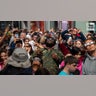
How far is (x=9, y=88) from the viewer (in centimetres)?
496

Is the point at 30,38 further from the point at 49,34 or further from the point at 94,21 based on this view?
the point at 94,21

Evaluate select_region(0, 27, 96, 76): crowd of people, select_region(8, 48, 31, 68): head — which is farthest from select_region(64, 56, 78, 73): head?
select_region(8, 48, 31, 68): head

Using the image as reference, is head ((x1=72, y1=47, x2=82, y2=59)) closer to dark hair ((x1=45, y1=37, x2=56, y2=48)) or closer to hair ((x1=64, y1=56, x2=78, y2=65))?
hair ((x1=64, y1=56, x2=78, y2=65))

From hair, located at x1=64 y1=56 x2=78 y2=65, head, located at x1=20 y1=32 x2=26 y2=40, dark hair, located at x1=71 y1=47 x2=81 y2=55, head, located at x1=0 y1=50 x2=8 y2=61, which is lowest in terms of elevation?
hair, located at x1=64 y1=56 x2=78 y2=65

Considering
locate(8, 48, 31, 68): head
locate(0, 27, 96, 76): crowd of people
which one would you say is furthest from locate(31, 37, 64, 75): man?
locate(8, 48, 31, 68): head

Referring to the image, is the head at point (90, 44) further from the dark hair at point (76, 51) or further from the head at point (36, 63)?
the head at point (36, 63)

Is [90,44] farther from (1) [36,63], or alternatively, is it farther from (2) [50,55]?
(1) [36,63]

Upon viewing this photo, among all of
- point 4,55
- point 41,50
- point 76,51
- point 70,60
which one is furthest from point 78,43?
point 4,55

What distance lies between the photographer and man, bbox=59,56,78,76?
4.91 metres

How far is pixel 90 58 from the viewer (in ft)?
16.1

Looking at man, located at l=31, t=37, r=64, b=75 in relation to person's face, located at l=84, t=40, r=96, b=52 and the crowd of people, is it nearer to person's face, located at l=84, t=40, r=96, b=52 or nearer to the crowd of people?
the crowd of people

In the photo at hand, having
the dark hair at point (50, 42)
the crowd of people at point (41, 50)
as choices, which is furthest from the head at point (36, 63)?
the dark hair at point (50, 42)

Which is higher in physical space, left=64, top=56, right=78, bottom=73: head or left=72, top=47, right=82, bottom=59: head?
left=72, top=47, right=82, bottom=59: head

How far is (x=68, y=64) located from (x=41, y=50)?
37cm
